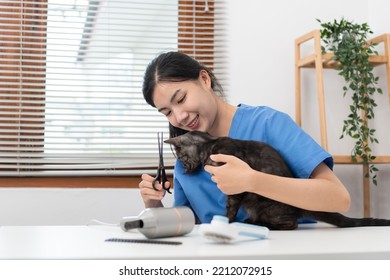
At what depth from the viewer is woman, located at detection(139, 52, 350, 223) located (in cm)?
123

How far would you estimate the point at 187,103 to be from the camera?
146 centimetres

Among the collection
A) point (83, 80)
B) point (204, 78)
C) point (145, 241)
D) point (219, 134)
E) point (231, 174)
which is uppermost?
point (83, 80)

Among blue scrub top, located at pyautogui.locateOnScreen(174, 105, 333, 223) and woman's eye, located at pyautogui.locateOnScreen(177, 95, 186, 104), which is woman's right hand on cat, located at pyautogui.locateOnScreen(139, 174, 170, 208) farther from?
woman's eye, located at pyautogui.locateOnScreen(177, 95, 186, 104)

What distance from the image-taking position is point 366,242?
925 mm

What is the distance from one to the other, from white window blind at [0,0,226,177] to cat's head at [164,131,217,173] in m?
1.26

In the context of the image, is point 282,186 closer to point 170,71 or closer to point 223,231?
point 223,231

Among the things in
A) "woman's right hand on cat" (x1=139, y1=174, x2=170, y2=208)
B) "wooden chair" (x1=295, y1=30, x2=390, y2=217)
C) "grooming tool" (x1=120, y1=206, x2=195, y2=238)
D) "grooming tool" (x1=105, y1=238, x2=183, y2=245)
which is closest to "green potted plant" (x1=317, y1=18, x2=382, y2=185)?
"wooden chair" (x1=295, y1=30, x2=390, y2=217)

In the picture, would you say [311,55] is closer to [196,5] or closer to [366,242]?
[196,5]

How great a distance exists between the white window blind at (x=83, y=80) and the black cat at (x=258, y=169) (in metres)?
1.29

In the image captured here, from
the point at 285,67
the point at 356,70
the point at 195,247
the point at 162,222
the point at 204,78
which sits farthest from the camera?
the point at 285,67

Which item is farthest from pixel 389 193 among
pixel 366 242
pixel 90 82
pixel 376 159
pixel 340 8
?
pixel 366 242

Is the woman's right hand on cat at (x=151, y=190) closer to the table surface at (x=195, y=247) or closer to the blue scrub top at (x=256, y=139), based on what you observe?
the blue scrub top at (x=256, y=139)

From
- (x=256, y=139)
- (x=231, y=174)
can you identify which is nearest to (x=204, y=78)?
(x=256, y=139)

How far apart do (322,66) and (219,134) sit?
121cm
